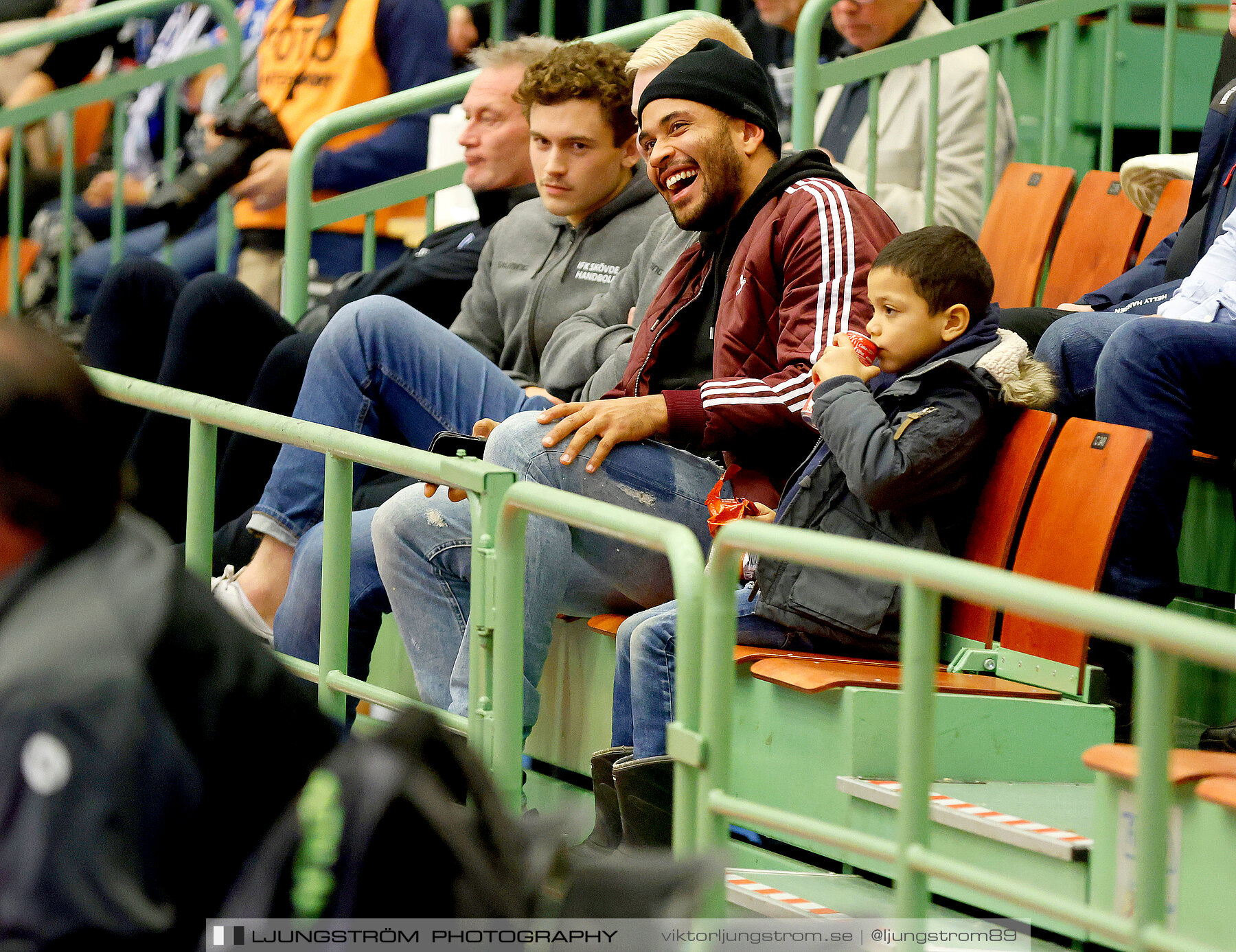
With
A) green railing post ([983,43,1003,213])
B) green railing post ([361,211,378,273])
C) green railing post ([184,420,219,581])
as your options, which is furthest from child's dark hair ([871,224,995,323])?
green railing post ([361,211,378,273])

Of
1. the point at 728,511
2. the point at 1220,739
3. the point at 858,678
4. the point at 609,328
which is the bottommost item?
the point at 1220,739

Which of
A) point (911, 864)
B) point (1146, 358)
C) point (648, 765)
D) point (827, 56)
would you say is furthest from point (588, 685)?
point (827, 56)

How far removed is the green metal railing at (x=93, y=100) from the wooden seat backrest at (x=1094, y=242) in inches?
132

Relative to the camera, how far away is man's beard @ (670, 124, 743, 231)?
10.9 ft

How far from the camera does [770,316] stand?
10.5ft

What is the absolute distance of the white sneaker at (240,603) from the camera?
3.47m

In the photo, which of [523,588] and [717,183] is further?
[717,183]

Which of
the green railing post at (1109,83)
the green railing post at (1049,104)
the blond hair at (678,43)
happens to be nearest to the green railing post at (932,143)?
the green railing post at (1049,104)

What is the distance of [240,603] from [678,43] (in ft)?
5.12

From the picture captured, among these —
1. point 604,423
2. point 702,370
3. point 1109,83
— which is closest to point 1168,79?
point 1109,83

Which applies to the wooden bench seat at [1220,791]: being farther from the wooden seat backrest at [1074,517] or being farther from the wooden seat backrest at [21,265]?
the wooden seat backrest at [21,265]

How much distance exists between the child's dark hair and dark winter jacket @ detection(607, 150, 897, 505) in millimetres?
174

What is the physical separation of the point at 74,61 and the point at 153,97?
1.09ft

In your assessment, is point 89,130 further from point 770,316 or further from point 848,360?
point 848,360
